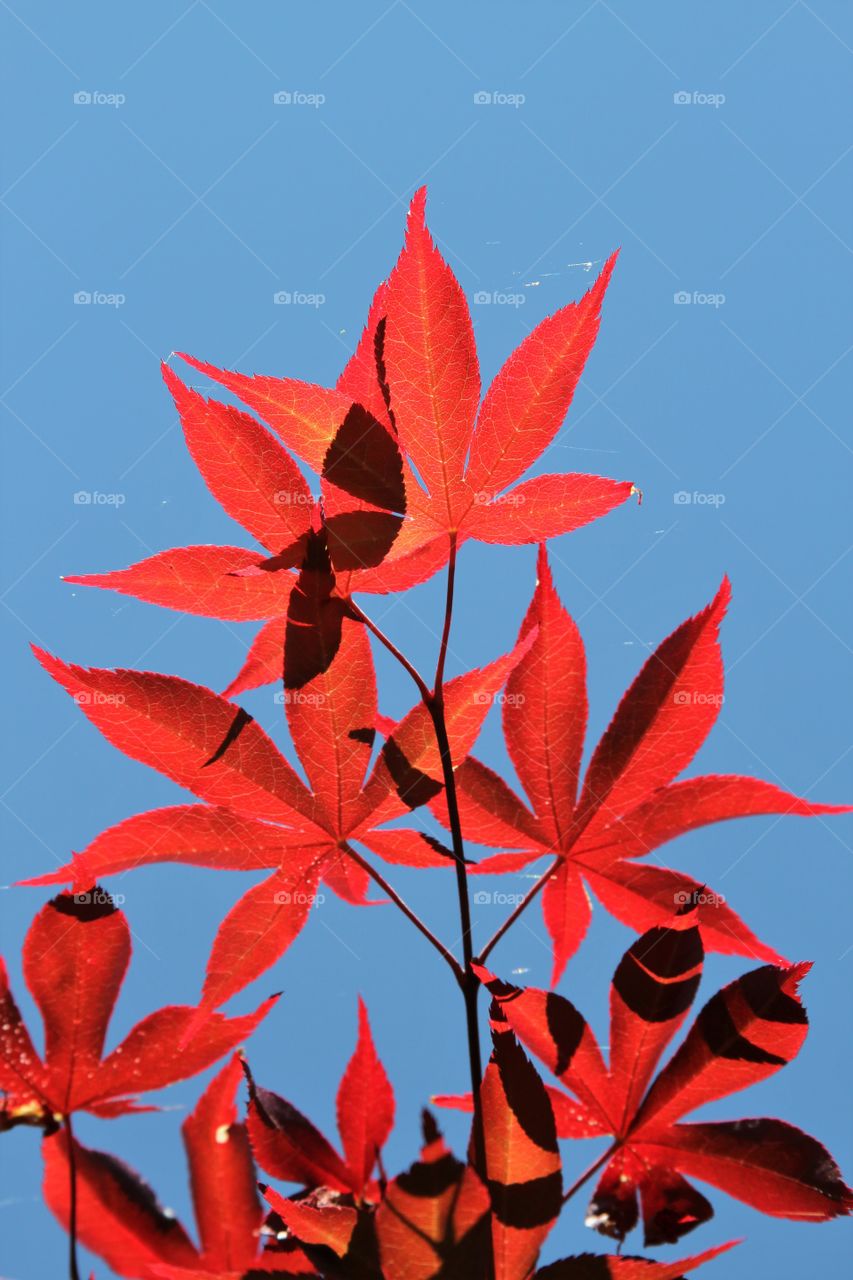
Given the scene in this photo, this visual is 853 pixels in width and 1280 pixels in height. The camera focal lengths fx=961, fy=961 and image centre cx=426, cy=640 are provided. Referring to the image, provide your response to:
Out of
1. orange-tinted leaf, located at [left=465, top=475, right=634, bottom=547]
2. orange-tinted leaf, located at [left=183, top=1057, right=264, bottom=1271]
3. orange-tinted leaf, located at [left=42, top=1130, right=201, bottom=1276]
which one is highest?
orange-tinted leaf, located at [left=465, top=475, right=634, bottom=547]

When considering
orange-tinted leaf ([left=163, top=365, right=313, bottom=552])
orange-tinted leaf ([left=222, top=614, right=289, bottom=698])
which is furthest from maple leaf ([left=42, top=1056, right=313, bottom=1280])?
orange-tinted leaf ([left=163, top=365, right=313, bottom=552])

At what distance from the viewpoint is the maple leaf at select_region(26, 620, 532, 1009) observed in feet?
1.76

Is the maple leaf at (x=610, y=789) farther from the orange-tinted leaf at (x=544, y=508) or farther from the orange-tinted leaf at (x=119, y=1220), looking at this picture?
the orange-tinted leaf at (x=119, y=1220)

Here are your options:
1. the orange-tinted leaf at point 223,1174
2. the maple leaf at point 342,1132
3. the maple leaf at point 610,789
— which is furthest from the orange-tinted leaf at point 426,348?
the orange-tinted leaf at point 223,1174

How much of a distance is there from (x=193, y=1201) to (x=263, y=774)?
425 millimetres

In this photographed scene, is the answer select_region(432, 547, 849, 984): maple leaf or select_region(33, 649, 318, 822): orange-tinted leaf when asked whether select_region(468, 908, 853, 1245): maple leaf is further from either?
select_region(33, 649, 318, 822): orange-tinted leaf

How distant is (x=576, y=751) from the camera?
0.66m

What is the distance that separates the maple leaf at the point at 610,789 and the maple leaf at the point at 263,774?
0.19 feet

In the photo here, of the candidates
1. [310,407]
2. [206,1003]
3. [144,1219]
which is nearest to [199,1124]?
[144,1219]

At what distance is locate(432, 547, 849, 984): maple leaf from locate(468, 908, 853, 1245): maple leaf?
5 cm

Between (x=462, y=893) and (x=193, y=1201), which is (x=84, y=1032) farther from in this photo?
(x=462, y=893)

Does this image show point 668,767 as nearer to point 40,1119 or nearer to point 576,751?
point 576,751

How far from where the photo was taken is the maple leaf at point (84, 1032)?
0.63 meters

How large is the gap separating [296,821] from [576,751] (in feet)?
0.65
